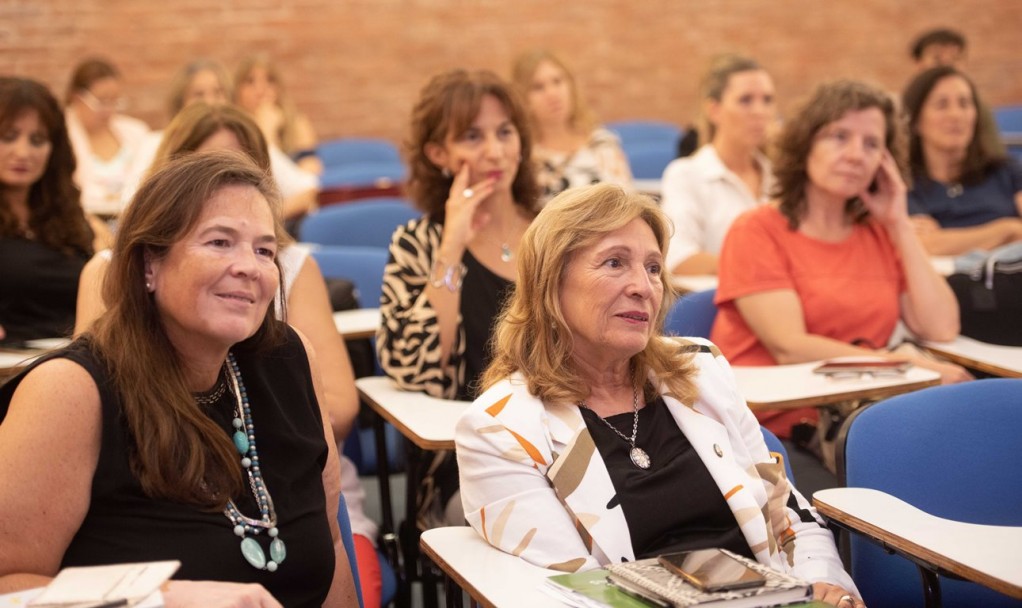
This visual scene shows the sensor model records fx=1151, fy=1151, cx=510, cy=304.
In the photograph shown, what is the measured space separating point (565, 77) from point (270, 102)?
2.25m

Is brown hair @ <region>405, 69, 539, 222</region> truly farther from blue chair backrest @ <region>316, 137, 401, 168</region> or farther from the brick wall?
the brick wall

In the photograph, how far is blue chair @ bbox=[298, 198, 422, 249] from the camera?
4352mm

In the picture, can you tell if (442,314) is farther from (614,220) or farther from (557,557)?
(557,557)

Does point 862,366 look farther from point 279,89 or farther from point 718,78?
point 279,89

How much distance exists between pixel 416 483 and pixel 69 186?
1.49m

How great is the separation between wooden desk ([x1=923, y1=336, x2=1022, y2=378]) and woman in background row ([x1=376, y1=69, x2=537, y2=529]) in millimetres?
1143

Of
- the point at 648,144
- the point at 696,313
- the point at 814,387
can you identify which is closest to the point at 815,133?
the point at 696,313

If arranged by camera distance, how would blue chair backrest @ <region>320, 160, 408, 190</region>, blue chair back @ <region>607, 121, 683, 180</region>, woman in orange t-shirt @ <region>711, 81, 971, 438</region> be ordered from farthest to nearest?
blue chair back @ <region>607, 121, 683, 180</region>, blue chair backrest @ <region>320, 160, 408, 190</region>, woman in orange t-shirt @ <region>711, 81, 971, 438</region>

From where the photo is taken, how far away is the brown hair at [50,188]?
3197mm

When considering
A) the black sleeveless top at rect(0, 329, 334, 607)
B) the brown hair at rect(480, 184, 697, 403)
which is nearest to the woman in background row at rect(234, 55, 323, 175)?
the brown hair at rect(480, 184, 697, 403)

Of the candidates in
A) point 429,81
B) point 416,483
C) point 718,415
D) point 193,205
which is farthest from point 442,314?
point 193,205

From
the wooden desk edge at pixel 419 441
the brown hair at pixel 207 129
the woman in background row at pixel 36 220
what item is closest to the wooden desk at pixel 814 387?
the wooden desk edge at pixel 419 441

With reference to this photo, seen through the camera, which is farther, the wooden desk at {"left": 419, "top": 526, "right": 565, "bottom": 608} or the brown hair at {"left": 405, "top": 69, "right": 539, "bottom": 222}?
the brown hair at {"left": 405, "top": 69, "right": 539, "bottom": 222}

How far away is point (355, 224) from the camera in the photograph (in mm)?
4398
